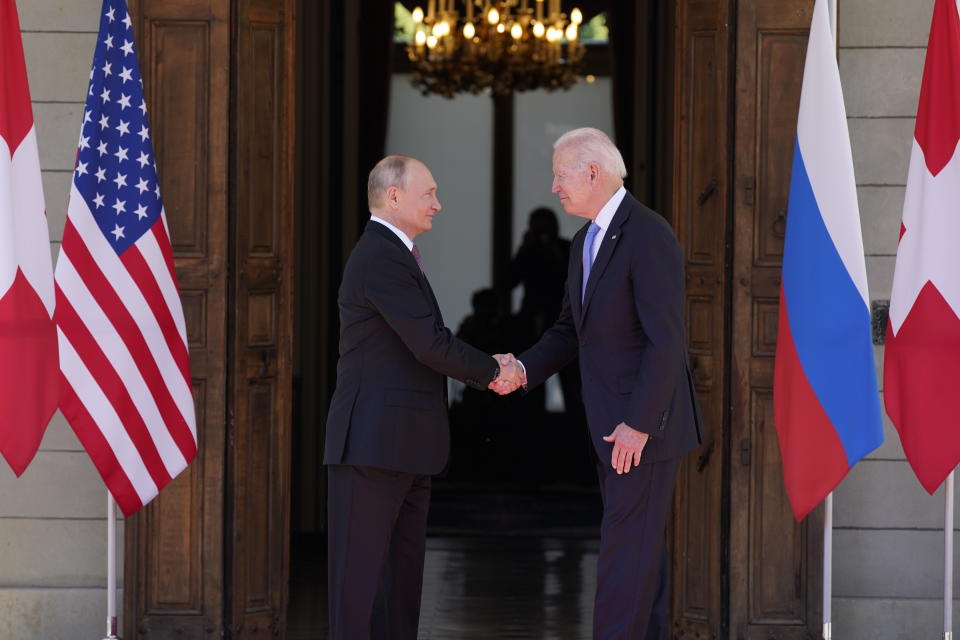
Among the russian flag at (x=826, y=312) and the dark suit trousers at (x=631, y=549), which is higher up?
the russian flag at (x=826, y=312)

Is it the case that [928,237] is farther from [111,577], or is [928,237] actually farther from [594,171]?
[111,577]

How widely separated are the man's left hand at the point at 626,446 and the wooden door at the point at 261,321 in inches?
61.0

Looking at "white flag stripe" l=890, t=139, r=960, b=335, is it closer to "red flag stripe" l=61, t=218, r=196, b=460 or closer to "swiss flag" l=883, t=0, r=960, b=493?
"swiss flag" l=883, t=0, r=960, b=493

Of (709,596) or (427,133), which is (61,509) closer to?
(709,596)

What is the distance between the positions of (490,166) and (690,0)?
7520mm

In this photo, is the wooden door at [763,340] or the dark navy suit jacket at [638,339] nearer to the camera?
the dark navy suit jacket at [638,339]

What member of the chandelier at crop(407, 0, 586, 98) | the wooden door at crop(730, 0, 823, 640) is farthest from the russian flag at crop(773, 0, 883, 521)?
the chandelier at crop(407, 0, 586, 98)

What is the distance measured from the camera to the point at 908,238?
184 inches

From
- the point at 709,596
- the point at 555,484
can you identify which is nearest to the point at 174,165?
the point at 709,596

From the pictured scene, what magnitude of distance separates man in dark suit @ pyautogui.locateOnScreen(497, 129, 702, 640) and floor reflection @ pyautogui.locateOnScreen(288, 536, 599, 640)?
1.46 metres

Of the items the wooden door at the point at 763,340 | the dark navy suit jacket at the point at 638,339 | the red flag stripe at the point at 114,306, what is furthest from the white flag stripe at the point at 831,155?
the red flag stripe at the point at 114,306

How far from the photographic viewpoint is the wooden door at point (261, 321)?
517 cm

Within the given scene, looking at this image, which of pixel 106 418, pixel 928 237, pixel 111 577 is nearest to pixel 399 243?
pixel 106 418

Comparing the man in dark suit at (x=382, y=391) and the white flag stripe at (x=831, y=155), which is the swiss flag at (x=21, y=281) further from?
the white flag stripe at (x=831, y=155)
